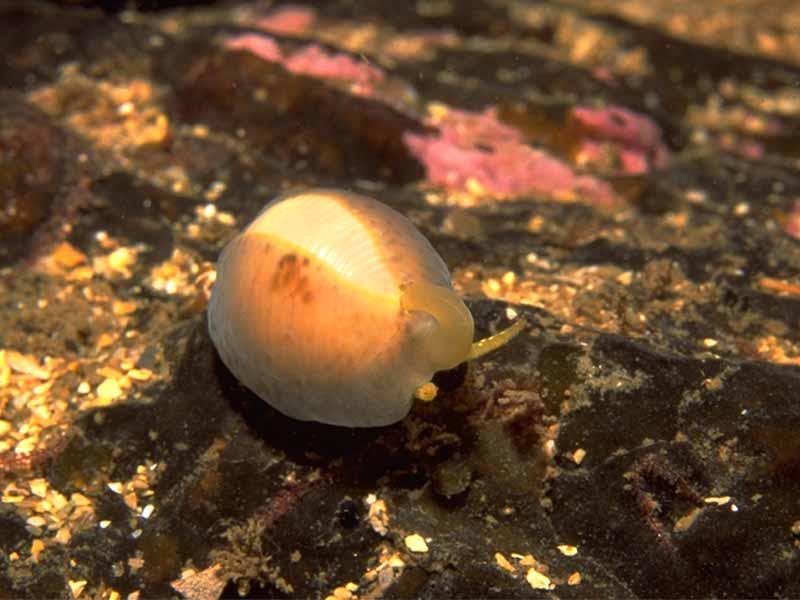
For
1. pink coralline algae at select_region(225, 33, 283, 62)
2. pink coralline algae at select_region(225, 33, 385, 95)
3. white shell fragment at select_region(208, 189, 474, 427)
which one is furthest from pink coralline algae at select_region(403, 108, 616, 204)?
white shell fragment at select_region(208, 189, 474, 427)

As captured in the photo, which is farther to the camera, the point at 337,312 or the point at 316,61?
the point at 316,61

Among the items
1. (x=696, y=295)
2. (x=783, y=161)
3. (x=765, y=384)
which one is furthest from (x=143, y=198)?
(x=783, y=161)

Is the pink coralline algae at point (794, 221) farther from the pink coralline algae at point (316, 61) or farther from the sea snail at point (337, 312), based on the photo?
the sea snail at point (337, 312)

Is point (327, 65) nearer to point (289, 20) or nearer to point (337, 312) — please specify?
point (289, 20)

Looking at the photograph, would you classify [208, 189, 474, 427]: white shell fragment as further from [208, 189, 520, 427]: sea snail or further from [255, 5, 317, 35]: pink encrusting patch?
[255, 5, 317, 35]: pink encrusting patch

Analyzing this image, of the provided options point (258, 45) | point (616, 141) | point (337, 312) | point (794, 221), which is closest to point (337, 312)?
point (337, 312)

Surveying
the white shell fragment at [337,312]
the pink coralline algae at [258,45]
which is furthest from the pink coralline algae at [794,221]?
the pink coralline algae at [258,45]

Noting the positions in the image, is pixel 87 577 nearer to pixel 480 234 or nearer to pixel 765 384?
pixel 480 234
